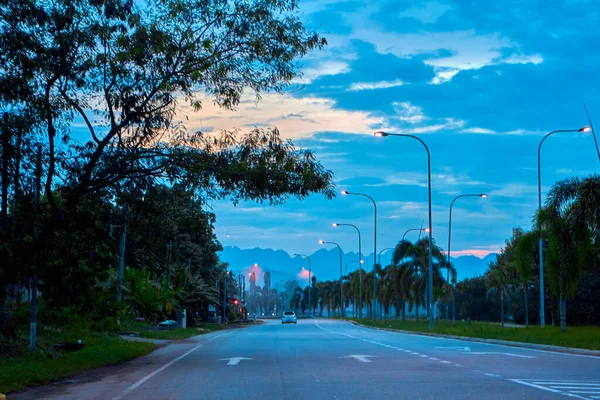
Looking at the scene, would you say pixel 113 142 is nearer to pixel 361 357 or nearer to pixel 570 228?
pixel 361 357

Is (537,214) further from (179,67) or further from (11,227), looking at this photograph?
(11,227)

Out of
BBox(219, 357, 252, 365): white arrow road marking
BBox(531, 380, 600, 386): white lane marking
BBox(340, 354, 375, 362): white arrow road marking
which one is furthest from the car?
BBox(531, 380, 600, 386): white lane marking

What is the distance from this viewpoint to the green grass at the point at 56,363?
15398 mm

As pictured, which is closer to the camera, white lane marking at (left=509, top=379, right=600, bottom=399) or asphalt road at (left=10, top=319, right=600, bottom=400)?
white lane marking at (left=509, top=379, right=600, bottom=399)

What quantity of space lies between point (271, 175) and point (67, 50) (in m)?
6.07

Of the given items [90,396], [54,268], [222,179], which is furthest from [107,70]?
[90,396]

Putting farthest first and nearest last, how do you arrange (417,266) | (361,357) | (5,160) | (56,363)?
(417,266) → (361,357) → (56,363) → (5,160)

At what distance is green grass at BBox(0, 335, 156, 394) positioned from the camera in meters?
15.4

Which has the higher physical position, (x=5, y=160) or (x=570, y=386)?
(x=5, y=160)

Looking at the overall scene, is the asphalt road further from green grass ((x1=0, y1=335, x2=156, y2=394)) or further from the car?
the car

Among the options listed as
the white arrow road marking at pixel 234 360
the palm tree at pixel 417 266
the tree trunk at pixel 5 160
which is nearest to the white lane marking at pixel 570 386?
the white arrow road marking at pixel 234 360

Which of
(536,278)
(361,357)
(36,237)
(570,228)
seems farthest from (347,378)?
(536,278)

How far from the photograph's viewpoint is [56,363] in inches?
Answer: 735

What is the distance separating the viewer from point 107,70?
19.8 m
